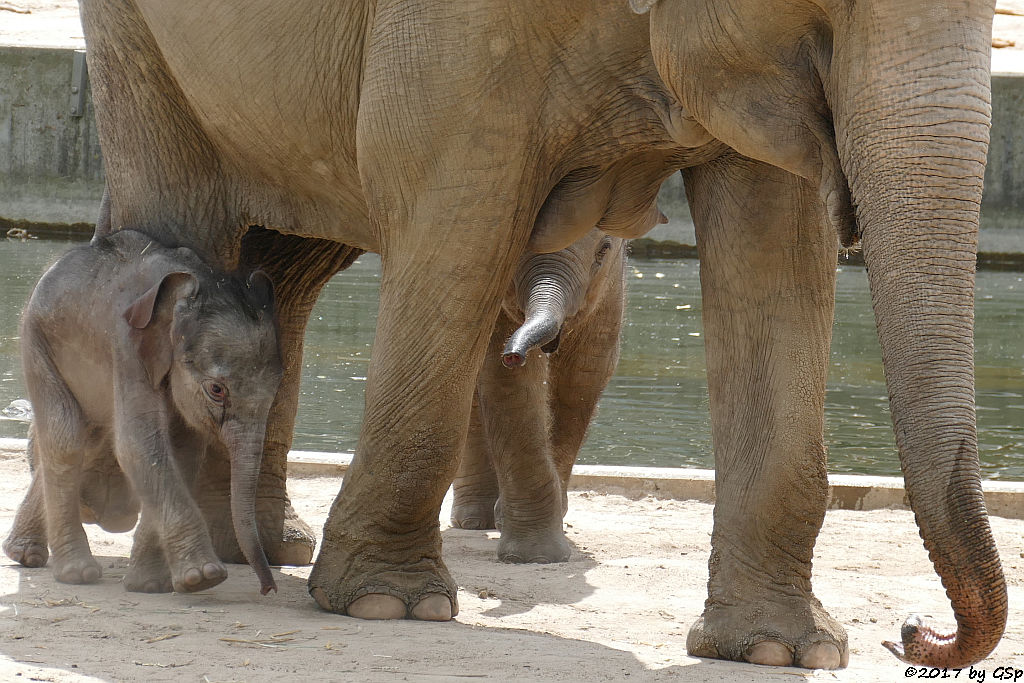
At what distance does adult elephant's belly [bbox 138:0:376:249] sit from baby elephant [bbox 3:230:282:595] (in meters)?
0.33

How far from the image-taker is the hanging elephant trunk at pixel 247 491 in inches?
165

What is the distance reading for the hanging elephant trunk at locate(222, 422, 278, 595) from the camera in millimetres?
4184

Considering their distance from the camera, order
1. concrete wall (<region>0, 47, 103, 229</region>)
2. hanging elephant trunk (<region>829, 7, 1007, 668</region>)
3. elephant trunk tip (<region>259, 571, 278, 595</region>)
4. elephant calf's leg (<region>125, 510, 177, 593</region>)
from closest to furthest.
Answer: hanging elephant trunk (<region>829, 7, 1007, 668</region>) → elephant trunk tip (<region>259, 571, 278, 595</region>) → elephant calf's leg (<region>125, 510, 177, 593</region>) → concrete wall (<region>0, 47, 103, 229</region>)

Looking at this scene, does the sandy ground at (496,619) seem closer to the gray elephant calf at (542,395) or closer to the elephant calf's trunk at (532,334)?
the gray elephant calf at (542,395)

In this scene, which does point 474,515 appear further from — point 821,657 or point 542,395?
point 821,657

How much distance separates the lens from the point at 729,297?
4164 mm

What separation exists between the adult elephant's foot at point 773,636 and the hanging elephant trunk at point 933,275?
79cm

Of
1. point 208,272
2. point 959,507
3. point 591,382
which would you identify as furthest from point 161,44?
point 959,507

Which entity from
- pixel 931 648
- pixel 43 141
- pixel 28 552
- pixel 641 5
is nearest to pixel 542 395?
pixel 28 552

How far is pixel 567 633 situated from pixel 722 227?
3.72 ft

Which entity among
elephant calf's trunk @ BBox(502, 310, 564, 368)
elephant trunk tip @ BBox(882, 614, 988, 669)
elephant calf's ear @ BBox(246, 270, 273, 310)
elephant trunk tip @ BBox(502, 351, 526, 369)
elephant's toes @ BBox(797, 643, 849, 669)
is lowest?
elephant's toes @ BBox(797, 643, 849, 669)

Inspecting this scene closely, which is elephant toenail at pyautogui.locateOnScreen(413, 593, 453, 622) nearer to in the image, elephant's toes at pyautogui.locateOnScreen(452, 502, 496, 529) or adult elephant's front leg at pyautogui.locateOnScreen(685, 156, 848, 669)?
adult elephant's front leg at pyautogui.locateOnScreen(685, 156, 848, 669)

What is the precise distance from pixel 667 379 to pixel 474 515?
4365 mm

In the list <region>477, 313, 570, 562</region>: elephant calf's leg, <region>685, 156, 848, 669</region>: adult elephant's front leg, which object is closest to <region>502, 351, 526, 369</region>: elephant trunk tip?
<region>685, 156, 848, 669</region>: adult elephant's front leg
